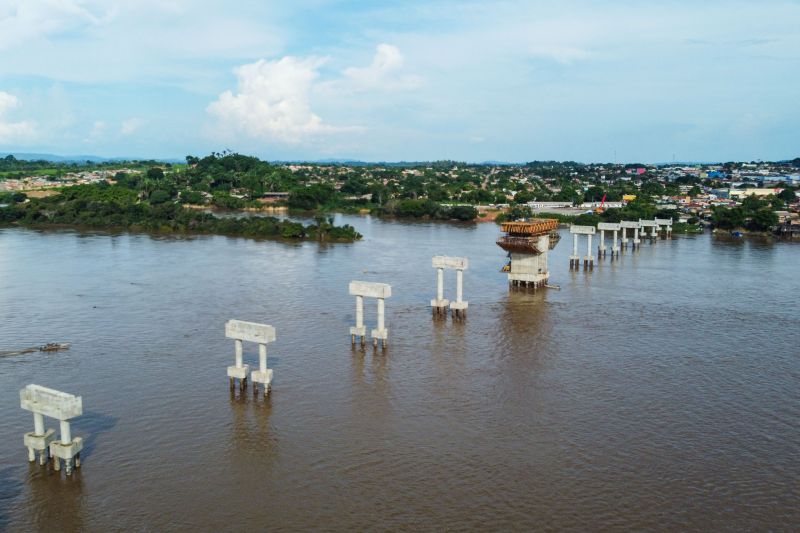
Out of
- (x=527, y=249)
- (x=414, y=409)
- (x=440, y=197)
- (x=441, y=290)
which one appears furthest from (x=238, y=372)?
(x=440, y=197)

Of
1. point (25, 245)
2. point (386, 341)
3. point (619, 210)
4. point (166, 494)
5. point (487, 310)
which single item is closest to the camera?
point (166, 494)

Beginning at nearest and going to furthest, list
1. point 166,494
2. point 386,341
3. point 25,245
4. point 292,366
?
point 166,494, point 292,366, point 386,341, point 25,245

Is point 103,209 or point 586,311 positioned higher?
point 103,209

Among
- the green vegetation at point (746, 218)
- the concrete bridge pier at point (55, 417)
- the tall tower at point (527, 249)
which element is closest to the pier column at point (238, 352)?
the concrete bridge pier at point (55, 417)

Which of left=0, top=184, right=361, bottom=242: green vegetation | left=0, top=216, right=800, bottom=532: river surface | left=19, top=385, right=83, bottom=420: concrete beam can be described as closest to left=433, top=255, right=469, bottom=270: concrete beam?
left=0, top=216, right=800, bottom=532: river surface

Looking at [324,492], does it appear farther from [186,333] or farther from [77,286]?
[77,286]

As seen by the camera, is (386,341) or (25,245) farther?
(25,245)

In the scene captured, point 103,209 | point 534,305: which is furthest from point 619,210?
point 103,209

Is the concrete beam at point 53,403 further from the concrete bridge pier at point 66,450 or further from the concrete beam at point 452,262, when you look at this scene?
the concrete beam at point 452,262
